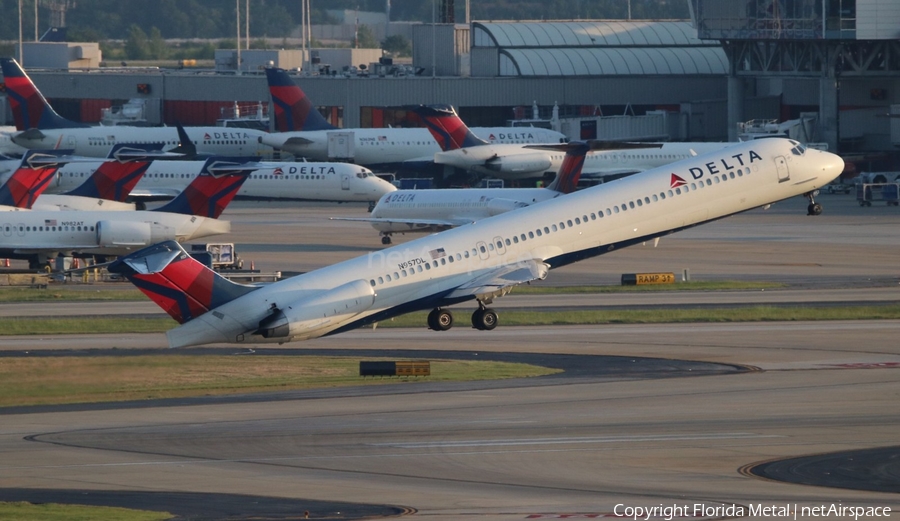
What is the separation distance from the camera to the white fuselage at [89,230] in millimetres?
73500

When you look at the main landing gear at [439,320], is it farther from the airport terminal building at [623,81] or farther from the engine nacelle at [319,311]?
the airport terminal building at [623,81]

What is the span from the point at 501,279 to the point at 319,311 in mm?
7356

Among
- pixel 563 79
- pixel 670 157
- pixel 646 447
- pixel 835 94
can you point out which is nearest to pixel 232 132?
pixel 563 79

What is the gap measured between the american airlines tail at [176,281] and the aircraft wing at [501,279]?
935cm

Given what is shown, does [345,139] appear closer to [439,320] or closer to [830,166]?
[830,166]

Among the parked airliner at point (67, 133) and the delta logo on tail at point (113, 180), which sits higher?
the parked airliner at point (67, 133)

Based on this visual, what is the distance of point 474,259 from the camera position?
50.9 m

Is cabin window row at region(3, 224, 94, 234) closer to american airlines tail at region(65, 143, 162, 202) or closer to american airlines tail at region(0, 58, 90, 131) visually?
american airlines tail at region(65, 143, 162, 202)

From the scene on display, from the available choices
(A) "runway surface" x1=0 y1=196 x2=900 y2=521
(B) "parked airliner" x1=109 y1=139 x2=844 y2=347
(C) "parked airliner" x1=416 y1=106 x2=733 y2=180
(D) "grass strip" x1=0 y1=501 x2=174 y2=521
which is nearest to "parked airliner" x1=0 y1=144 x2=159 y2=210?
(C) "parked airliner" x1=416 y1=106 x2=733 y2=180

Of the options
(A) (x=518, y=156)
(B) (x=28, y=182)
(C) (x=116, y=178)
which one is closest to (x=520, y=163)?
(A) (x=518, y=156)

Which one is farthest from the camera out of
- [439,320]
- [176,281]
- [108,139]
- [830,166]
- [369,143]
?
[108,139]

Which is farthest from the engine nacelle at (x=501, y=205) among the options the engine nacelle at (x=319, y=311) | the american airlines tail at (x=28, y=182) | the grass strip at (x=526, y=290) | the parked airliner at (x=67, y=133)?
the parked airliner at (x=67, y=133)

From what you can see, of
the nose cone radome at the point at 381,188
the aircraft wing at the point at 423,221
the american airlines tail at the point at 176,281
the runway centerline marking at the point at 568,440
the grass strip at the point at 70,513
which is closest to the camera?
the grass strip at the point at 70,513

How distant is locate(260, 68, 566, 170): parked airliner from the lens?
126m
